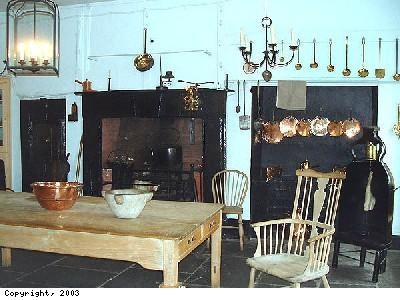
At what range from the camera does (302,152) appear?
566 cm

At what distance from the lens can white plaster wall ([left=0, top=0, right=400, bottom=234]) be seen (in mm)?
5312

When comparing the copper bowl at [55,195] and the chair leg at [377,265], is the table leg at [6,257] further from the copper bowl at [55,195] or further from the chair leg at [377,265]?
the chair leg at [377,265]

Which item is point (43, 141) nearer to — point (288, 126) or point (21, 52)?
point (288, 126)

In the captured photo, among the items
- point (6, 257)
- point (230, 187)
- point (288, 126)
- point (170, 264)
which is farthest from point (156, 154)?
point (170, 264)

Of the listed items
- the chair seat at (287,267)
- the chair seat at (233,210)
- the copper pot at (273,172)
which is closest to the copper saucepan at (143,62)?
the copper pot at (273,172)

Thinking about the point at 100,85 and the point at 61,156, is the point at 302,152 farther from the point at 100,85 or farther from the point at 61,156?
the point at 61,156

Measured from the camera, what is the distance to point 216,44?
5.82 meters

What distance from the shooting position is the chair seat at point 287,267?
9.35ft

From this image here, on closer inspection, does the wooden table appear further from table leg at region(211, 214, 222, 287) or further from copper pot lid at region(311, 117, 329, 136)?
copper pot lid at region(311, 117, 329, 136)

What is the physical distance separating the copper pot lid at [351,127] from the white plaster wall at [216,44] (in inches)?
11.0

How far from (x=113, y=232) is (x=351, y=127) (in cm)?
365

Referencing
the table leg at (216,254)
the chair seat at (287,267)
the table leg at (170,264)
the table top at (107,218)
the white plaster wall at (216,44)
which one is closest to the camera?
the table leg at (170,264)

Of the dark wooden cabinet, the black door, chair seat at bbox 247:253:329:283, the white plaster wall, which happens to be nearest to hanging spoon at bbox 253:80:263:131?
the dark wooden cabinet
